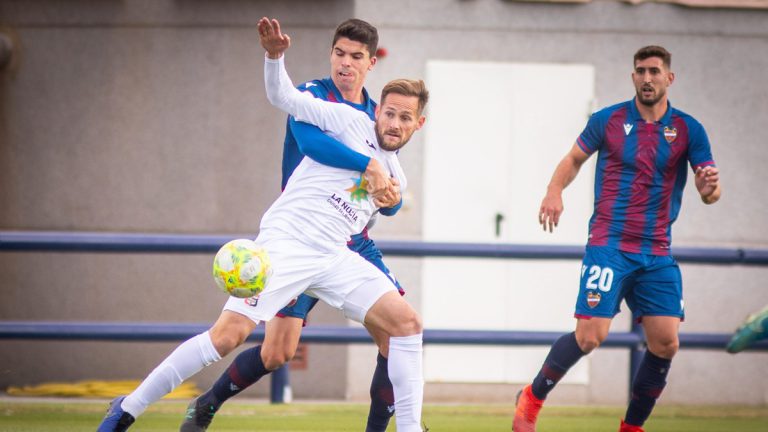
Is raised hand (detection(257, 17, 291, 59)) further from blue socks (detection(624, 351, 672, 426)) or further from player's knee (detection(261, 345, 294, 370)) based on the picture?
blue socks (detection(624, 351, 672, 426))

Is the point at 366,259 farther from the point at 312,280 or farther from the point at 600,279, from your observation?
the point at 600,279

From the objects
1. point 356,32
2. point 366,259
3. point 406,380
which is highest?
point 356,32

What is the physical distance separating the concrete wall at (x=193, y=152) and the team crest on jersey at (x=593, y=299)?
3944 mm

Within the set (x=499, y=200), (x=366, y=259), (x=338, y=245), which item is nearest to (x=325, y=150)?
(x=338, y=245)

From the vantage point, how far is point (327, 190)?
496 cm

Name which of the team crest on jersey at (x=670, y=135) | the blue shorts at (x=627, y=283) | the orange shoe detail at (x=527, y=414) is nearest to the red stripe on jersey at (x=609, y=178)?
the blue shorts at (x=627, y=283)

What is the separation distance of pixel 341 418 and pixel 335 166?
2772 millimetres

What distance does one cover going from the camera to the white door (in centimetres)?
971

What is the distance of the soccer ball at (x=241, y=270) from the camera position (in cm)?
452

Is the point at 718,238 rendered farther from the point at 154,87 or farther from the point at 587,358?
the point at 154,87

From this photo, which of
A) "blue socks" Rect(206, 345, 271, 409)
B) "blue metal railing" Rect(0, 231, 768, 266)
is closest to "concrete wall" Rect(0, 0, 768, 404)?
"blue metal railing" Rect(0, 231, 768, 266)

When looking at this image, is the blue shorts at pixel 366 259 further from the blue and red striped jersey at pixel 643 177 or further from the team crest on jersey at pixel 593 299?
the blue and red striped jersey at pixel 643 177

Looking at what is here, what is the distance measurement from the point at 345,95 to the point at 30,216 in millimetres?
5661

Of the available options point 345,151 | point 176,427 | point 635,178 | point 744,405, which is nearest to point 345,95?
point 345,151
